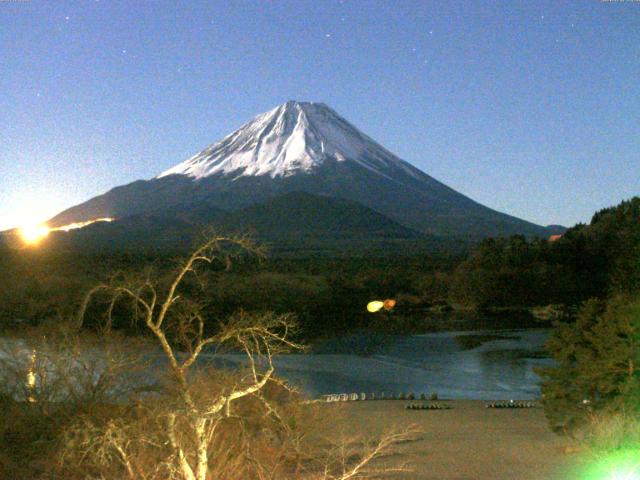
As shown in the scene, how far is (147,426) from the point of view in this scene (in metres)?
8.56

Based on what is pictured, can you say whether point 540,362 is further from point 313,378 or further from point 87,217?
point 87,217

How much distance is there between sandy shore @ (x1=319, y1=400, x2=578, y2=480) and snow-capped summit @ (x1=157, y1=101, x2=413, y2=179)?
101 meters

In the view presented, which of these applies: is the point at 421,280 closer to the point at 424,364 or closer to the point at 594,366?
the point at 424,364

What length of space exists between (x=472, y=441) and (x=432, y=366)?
1352 cm

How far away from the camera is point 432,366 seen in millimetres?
25328

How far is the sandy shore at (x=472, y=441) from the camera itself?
9898mm

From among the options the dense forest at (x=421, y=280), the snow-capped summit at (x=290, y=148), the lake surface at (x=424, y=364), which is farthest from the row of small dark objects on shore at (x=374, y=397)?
the snow-capped summit at (x=290, y=148)

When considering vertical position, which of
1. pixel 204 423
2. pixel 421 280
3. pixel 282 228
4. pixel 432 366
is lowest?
pixel 432 366

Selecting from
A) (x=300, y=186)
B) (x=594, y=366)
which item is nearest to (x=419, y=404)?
(x=594, y=366)

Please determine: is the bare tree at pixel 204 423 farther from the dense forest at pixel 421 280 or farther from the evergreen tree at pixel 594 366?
the dense forest at pixel 421 280

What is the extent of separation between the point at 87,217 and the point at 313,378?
8406 centimetres

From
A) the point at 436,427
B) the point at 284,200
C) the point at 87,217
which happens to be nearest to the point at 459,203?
the point at 284,200

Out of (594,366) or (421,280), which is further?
(421,280)

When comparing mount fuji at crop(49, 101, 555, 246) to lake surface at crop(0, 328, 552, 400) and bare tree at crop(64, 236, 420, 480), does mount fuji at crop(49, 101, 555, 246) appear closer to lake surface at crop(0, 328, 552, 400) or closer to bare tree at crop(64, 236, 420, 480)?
lake surface at crop(0, 328, 552, 400)
